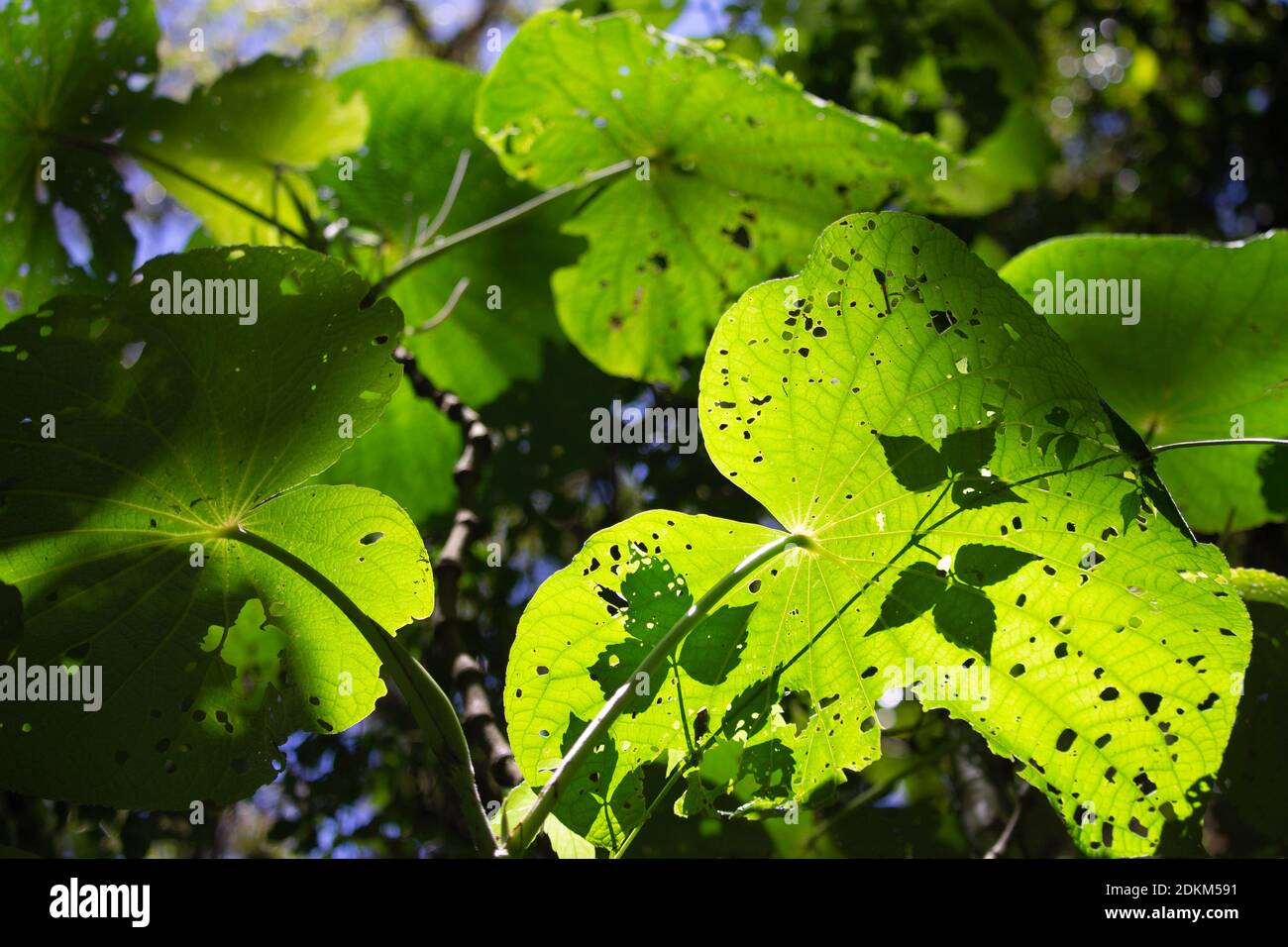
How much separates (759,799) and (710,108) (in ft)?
3.62

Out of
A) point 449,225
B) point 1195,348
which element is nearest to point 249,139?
point 449,225

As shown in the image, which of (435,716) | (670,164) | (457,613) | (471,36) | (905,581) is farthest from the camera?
(471,36)

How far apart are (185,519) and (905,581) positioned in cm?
80

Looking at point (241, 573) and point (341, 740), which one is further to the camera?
point (341, 740)

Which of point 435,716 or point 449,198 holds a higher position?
point 449,198

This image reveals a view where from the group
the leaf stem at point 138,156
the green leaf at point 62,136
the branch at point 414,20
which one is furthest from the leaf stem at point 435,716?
the branch at point 414,20

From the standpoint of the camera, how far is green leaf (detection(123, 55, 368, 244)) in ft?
5.28

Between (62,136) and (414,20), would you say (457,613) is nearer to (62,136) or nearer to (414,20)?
(62,136)

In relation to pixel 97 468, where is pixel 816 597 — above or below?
below

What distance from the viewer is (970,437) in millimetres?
1010

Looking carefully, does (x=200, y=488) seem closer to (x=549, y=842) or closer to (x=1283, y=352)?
A: (x=549, y=842)

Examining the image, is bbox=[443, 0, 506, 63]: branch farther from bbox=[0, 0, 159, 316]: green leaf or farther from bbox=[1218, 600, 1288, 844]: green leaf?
bbox=[1218, 600, 1288, 844]: green leaf

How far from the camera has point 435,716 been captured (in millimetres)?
918
